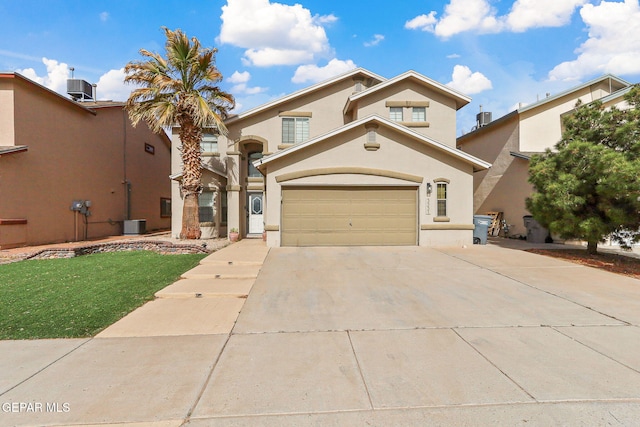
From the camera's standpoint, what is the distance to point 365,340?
4.13 metres

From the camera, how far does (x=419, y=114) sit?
15555 mm

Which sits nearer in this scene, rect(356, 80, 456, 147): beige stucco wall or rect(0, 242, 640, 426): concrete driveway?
rect(0, 242, 640, 426): concrete driveway

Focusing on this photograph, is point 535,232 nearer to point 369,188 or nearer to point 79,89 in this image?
point 369,188

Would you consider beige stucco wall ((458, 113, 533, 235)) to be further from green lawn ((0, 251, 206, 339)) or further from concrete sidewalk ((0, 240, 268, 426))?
concrete sidewalk ((0, 240, 268, 426))

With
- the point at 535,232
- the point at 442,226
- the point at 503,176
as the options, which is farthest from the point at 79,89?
the point at 535,232

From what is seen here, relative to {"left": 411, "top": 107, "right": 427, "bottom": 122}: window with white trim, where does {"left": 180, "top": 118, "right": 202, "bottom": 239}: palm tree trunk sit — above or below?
below

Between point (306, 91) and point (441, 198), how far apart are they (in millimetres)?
8393

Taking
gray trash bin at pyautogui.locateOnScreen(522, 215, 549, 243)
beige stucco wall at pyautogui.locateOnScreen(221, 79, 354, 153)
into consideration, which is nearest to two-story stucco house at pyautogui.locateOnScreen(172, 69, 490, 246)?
beige stucco wall at pyautogui.locateOnScreen(221, 79, 354, 153)

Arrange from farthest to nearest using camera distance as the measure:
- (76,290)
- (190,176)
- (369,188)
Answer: (190,176), (369,188), (76,290)

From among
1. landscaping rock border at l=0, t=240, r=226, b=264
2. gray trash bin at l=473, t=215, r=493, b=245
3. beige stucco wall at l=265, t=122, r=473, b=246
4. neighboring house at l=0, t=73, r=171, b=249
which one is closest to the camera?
landscaping rock border at l=0, t=240, r=226, b=264

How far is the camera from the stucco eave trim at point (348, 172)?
1203cm

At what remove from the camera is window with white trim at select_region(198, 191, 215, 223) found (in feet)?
50.3

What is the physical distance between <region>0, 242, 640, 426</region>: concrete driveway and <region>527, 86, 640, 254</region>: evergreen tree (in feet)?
11.9

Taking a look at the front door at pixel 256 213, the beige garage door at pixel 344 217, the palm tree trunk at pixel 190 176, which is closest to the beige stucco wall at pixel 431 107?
the beige garage door at pixel 344 217
